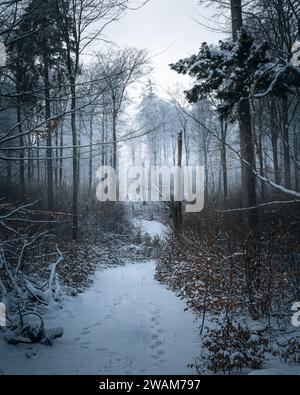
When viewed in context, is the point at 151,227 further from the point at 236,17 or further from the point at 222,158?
the point at 236,17

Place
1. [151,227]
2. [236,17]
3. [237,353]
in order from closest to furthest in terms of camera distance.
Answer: [237,353]
[236,17]
[151,227]

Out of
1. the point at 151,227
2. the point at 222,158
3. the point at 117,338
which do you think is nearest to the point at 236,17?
the point at 222,158

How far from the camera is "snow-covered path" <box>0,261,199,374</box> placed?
4.23m

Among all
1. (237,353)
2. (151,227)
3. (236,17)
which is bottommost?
(237,353)

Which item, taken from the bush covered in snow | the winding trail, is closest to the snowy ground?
the winding trail

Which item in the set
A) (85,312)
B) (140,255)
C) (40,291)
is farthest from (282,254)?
(140,255)

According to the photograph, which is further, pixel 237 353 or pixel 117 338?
pixel 117 338

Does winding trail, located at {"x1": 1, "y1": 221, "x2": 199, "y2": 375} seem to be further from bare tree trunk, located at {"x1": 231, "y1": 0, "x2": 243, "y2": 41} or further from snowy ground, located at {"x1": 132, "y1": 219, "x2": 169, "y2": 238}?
snowy ground, located at {"x1": 132, "y1": 219, "x2": 169, "y2": 238}

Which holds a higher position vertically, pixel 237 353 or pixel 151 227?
pixel 151 227

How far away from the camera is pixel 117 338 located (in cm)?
541

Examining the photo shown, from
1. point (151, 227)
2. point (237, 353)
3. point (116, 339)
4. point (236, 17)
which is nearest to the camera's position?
point (237, 353)

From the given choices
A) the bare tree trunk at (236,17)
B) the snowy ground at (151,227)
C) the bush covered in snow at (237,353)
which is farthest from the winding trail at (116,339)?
the snowy ground at (151,227)
